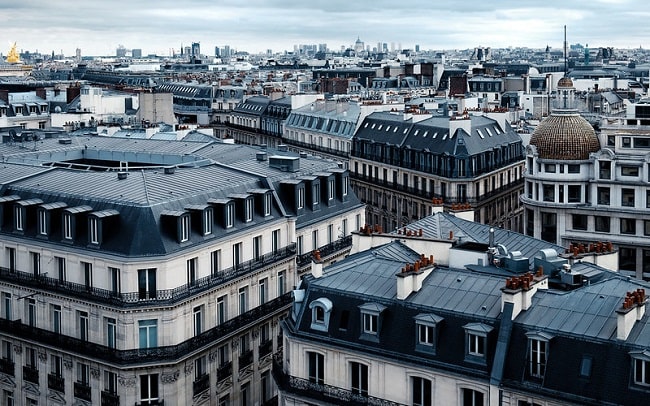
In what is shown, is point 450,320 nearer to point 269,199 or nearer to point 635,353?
point 635,353

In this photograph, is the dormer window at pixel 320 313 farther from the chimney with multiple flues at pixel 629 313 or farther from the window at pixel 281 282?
the window at pixel 281 282

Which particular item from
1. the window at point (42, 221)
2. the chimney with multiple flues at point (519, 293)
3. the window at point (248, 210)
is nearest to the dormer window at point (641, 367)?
the chimney with multiple flues at point (519, 293)

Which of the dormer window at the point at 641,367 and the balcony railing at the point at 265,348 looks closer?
the dormer window at the point at 641,367

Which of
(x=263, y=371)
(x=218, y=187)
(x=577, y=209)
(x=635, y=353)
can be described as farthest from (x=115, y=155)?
(x=635, y=353)

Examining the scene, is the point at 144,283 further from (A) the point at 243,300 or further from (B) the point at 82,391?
(A) the point at 243,300

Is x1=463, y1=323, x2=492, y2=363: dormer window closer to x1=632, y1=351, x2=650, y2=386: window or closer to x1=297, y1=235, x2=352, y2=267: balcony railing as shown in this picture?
x1=632, y1=351, x2=650, y2=386: window

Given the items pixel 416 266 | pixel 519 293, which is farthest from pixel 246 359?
pixel 519 293
